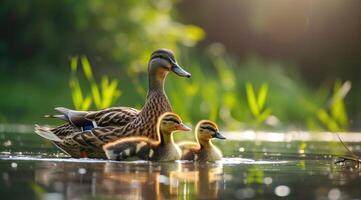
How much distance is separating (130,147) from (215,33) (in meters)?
23.6

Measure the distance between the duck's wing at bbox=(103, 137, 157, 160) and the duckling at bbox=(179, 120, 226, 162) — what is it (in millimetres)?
670

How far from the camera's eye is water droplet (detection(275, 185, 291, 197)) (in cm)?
767

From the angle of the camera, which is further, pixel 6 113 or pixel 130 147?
pixel 6 113

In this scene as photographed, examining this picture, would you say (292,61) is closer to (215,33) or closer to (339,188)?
(215,33)

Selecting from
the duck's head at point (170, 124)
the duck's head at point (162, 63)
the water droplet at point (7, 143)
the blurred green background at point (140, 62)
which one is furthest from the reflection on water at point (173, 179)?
the blurred green background at point (140, 62)

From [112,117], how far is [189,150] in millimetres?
811

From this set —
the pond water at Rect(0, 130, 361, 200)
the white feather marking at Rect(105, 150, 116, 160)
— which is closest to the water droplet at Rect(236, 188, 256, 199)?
the pond water at Rect(0, 130, 361, 200)

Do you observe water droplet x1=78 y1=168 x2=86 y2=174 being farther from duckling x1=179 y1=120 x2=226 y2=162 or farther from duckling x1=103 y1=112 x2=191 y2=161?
duckling x1=179 y1=120 x2=226 y2=162

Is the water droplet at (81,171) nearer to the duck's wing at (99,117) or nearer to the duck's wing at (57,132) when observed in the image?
the duck's wing at (99,117)

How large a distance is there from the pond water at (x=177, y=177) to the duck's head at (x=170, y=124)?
325mm

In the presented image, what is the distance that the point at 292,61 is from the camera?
31.3 meters

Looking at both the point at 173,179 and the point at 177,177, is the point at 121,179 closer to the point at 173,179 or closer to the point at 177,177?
the point at 173,179

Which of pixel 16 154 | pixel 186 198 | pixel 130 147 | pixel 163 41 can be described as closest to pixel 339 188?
pixel 186 198

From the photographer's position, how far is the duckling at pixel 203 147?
1068 cm
